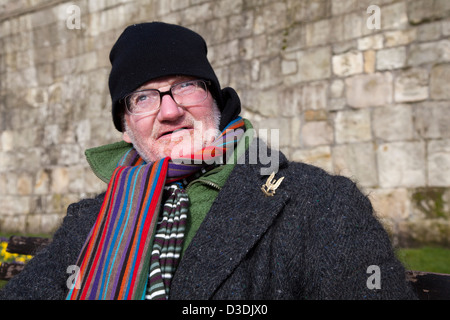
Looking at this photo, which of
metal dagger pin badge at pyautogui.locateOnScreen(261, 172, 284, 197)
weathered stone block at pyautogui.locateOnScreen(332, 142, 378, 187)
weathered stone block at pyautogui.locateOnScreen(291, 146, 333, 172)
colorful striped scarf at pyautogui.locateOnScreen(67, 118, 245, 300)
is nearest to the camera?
colorful striped scarf at pyautogui.locateOnScreen(67, 118, 245, 300)

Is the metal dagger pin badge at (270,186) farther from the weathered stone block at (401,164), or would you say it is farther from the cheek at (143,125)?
the weathered stone block at (401,164)

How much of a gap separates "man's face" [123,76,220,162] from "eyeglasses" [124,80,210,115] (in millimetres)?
18

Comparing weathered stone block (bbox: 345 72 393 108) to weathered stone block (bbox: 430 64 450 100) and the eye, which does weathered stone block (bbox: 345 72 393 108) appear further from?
the eye

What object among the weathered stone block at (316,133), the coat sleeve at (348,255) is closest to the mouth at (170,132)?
the coat sleeve at (348,255)

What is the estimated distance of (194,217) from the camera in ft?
6.27

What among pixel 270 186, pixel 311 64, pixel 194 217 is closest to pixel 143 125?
pixel 194 217

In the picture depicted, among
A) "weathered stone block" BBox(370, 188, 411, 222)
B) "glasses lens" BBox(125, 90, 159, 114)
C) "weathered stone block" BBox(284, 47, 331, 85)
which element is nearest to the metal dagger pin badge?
"glasses lens" BBox(125, 90, 159, 114)

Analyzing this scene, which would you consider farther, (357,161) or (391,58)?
(357,161)

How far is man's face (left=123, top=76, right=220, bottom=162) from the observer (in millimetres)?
2084

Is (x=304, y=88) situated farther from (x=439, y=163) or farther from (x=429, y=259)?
(x=429, y=259)

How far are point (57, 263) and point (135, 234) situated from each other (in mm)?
446

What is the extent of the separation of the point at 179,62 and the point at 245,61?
3.80 meters

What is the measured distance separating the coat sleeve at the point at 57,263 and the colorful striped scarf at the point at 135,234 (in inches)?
5.2
